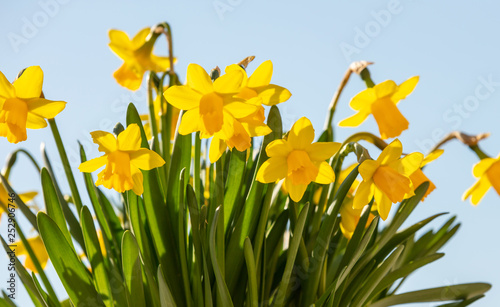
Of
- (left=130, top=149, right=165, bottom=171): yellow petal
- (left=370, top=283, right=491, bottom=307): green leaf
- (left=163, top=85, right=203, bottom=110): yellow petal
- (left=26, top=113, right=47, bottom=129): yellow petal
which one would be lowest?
(left=370, top=283, right=491, bottom=307): green leaf

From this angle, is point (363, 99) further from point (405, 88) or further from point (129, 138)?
point (129, 138)

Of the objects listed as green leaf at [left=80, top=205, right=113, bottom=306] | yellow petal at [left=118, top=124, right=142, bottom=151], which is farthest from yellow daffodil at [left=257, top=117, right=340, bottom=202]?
green leaf at [left=80, top=205, right=113, bottom=306]

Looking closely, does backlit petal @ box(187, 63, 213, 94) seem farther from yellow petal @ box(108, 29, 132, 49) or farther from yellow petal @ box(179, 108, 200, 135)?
yellow petal @ box(108, 29, 132, 49)

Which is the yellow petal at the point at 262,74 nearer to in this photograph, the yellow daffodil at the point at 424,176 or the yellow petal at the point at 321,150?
the yellow petal at the point at 321,150

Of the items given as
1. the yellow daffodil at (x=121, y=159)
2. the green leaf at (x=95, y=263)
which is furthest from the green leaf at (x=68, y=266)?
the yellow daffodil at (x=121, y=159)

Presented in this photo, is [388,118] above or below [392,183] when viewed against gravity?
above

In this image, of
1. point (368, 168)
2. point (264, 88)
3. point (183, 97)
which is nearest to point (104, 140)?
point (183, 97)
